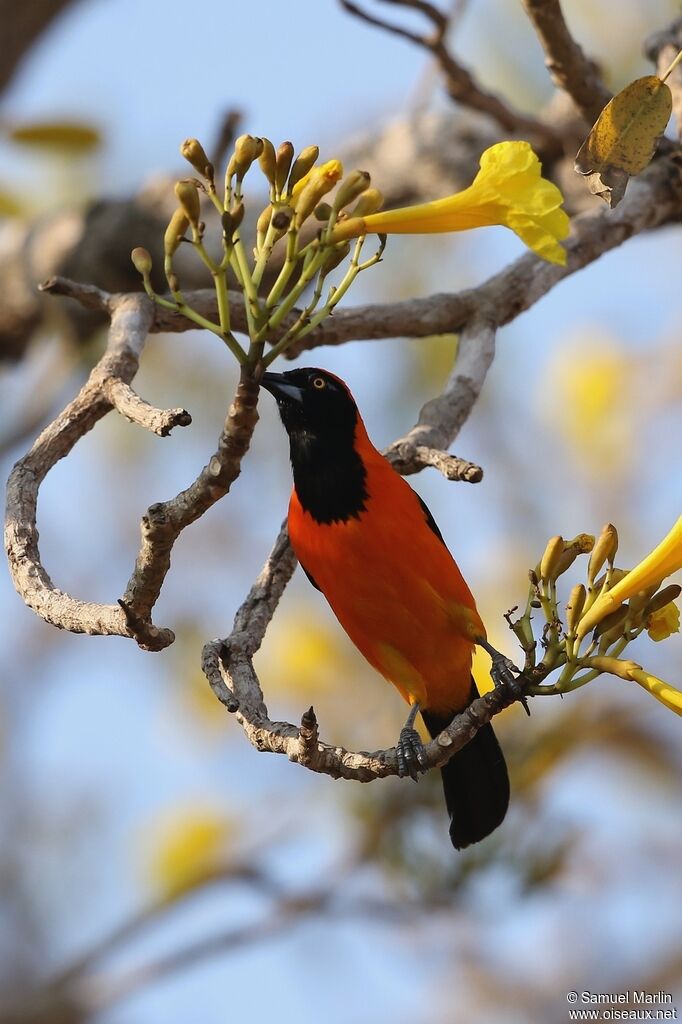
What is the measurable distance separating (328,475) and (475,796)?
118 cm

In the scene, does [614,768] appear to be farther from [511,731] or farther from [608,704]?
[511,731]

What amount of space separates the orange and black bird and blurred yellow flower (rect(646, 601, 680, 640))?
127 cm

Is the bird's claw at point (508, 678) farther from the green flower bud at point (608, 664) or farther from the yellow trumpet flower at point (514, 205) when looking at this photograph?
the yellow trumpet flower at point (514, 205)

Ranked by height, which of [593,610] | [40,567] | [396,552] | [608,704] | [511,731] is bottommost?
[593,610]

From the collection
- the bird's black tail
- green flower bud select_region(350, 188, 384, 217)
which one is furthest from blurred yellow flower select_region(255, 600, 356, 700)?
green flower bud select_region(350, 188, 384, 217)

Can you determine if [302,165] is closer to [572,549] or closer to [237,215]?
[237,215]

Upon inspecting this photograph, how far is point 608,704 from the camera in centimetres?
738

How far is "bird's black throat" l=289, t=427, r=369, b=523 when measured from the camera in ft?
12.4

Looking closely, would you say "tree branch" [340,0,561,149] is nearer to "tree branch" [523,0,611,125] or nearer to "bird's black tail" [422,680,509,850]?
"tree branch" [523,0,611,125]

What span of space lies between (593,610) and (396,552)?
57.3 inches

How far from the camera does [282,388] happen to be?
3.66 meters

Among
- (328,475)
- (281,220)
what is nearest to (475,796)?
(328,475)

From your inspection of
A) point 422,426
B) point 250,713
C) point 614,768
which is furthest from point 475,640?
point 614,768

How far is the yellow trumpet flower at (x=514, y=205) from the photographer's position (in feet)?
7.61
